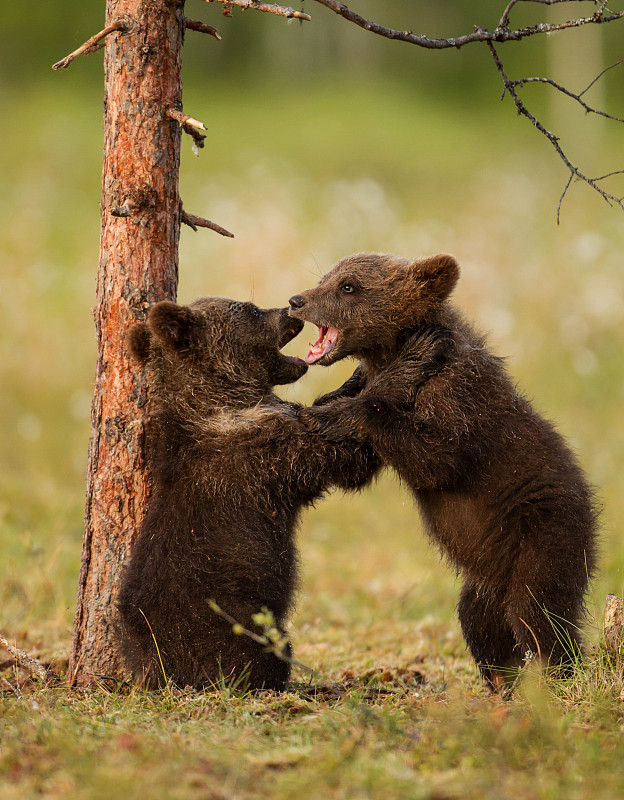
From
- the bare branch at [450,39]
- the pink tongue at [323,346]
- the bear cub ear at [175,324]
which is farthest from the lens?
the pink tongue at [323,346]

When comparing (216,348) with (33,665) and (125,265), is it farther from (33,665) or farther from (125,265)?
(33,665)

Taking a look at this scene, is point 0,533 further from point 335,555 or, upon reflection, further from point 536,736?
point 536,736

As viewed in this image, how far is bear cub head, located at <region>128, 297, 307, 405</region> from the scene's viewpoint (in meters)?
5.20

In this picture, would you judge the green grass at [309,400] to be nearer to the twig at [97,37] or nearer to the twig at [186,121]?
the twig at [186,121]

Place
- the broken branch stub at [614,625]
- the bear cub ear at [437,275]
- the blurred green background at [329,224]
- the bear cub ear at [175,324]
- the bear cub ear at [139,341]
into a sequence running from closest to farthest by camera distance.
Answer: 1. the broken branch stub at [614,625]
2. the bear cub ear at [175,324]
3. the bear cub ear at [139,341]
4. the bear cub ear at [437,275]
5. the blurred green background at [329,224]

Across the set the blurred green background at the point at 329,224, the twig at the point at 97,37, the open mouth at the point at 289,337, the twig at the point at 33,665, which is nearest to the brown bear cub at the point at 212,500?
the open mouth at the point at 289,337

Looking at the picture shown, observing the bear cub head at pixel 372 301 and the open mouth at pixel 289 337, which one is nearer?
the bear cub head at pixel 372 301

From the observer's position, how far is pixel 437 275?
218 inches

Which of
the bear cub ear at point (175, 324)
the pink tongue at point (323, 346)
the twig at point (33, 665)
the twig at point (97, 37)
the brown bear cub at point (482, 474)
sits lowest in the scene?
the twig at point (33, 665)

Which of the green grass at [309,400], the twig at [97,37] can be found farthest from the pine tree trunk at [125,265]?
the green grass at [309,400]

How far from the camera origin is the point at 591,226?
53.6 feet

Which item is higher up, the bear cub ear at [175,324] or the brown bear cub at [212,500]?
the bear cub ear at [175,324]

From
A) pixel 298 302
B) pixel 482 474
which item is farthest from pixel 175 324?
pixel 482 474

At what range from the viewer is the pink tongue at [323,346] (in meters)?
5.76
